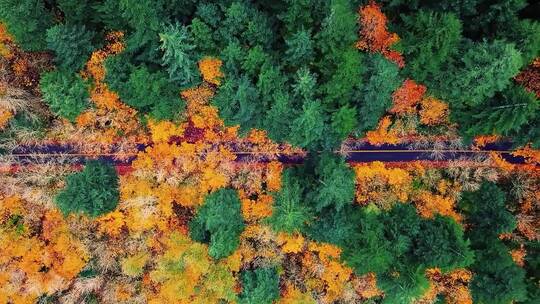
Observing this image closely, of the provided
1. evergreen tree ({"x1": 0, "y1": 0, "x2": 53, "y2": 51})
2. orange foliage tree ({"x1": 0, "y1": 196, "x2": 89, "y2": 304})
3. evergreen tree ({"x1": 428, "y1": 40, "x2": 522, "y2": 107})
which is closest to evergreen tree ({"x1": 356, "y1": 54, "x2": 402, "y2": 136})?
evergreen tree ({"x1": 428, "y1": 40, "x2": 522, "y2": 107})

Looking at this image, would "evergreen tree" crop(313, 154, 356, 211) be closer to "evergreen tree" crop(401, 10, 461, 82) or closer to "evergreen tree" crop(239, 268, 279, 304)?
"evergreen tree" crop(239, 268, 279, 304)

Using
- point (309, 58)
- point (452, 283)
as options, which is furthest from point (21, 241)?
point (452, 283)

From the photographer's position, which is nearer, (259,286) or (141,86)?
(141,86)

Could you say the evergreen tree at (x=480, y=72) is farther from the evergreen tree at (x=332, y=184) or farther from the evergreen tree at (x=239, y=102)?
the evergreen tree at (x=239, y=102)

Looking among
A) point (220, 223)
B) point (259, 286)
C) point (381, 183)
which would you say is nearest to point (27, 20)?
point (220, 223)

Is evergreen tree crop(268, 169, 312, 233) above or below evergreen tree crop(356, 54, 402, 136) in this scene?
below

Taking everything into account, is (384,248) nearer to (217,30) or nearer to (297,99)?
(297,99)

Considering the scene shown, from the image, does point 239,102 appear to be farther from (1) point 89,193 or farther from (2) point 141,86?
(1) point 89,193
